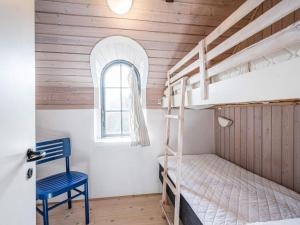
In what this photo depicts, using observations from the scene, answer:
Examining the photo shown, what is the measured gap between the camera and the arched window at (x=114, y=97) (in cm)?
282

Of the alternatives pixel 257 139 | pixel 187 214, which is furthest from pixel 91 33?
pixel 257 139

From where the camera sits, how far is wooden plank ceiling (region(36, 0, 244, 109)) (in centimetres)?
194

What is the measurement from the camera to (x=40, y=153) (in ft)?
3.12

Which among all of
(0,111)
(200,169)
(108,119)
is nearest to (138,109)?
(108,119)

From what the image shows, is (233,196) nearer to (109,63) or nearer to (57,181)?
(57,181)

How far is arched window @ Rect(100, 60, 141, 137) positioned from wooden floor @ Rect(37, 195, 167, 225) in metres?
0.94

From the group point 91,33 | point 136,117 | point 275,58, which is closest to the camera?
point 275,58

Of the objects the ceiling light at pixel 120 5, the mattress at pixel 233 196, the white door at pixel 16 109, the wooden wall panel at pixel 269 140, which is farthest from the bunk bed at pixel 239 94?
the white door at pixel 16 109

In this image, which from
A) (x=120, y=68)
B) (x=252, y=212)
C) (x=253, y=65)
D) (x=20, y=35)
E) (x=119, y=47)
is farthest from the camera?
(x=120, y=68)

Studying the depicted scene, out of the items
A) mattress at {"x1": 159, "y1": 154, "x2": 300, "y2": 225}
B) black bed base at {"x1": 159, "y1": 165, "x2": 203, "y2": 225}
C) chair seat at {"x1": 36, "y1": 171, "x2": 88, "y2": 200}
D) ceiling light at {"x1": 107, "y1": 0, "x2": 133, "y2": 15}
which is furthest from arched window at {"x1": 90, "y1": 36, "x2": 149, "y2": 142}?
black bed base at {"x1": 159, "y1": 165, "x2": 203, "y2": 225}

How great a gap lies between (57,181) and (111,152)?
79 cm

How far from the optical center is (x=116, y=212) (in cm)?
231

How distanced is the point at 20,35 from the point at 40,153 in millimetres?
563

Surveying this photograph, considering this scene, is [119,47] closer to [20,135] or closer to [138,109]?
[138,109]
